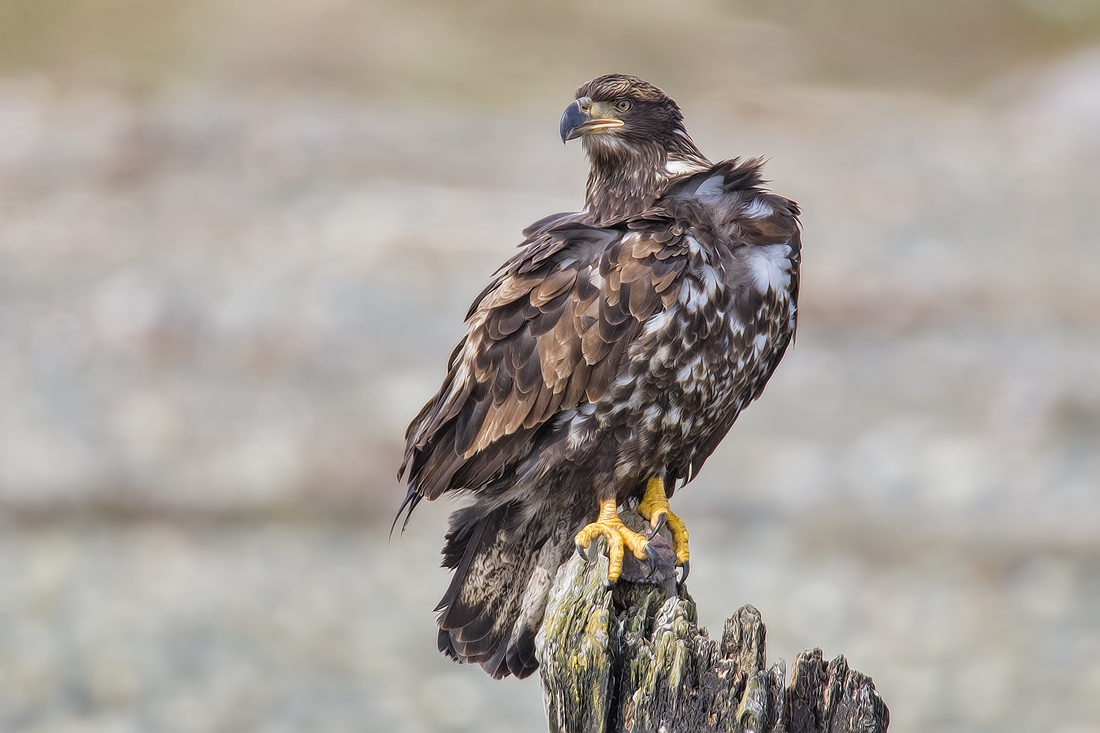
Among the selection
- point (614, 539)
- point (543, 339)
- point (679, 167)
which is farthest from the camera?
point (679, 167)

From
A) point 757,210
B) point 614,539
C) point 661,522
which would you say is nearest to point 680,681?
A: point 614,539

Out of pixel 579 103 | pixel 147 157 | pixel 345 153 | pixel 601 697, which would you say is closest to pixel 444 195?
pixel 345 153

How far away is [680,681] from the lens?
372 centimetres

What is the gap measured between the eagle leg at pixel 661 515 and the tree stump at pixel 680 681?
0.85m

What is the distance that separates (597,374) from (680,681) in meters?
1.26

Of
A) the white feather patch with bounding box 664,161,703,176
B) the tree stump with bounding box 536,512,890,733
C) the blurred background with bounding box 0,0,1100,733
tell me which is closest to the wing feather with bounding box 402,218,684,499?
the white feather patch with bounding box 664,161,703,176

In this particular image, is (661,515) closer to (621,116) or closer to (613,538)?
(613,538)

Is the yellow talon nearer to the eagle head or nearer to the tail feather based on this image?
the tail feather

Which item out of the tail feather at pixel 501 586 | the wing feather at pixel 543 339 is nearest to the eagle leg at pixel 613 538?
the tail feather at pixel 501 586

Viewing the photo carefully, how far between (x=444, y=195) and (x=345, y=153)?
1698 mm

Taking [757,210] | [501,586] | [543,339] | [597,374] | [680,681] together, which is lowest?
[680,681]

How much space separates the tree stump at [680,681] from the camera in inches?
144

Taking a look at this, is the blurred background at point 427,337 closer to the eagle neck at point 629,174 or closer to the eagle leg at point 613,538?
the eagle leg at point 613,538

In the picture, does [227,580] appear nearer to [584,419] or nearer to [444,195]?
[444,195]
